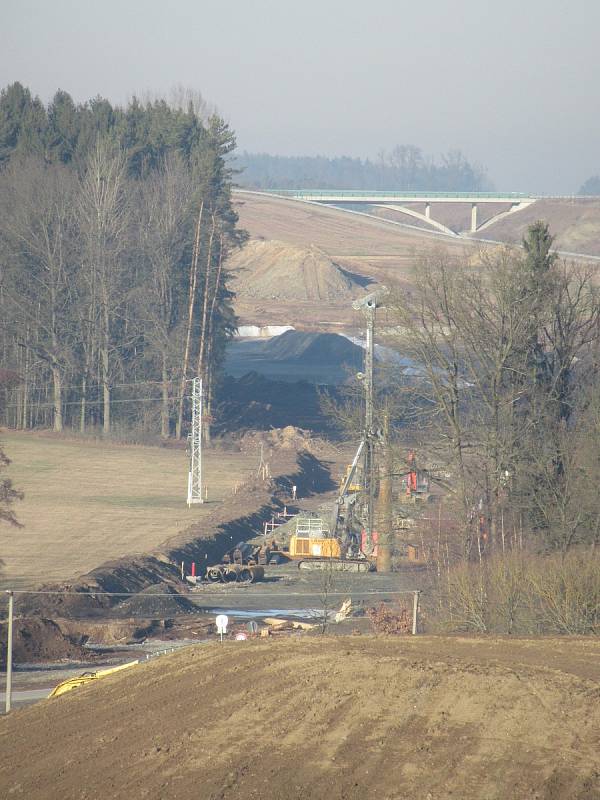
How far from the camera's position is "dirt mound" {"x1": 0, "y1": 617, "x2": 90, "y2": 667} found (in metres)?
26.0

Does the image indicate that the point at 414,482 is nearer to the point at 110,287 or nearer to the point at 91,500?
the point at 91,500

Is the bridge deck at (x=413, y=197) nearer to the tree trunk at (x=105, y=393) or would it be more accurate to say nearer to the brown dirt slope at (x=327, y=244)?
the brown dirt slope at (x=327, y=244)

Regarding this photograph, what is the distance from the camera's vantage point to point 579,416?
105 ft

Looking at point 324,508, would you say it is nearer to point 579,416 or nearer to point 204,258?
point 579,416

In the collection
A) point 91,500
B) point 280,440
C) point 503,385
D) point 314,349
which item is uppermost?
point 314,349

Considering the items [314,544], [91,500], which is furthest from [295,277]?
[314,544]

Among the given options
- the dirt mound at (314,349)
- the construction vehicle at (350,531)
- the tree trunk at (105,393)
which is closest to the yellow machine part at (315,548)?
the construction vehicle at (350,531)

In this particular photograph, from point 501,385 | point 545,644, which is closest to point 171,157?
point 501,385

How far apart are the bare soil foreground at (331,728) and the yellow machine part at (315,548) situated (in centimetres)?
2471

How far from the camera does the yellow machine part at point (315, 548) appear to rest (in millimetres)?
40938

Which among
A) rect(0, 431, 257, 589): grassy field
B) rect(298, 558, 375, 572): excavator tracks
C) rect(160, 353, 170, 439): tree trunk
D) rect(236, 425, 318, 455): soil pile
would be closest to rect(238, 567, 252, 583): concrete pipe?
rect(298, 558, 375, 572): excavator tracks

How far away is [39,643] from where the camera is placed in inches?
1046

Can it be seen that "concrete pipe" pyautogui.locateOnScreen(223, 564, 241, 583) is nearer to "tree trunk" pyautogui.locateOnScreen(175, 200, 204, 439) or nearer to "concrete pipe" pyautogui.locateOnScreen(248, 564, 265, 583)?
"concrete pipe" pyautogui.locateOnScreen(248, 564, 265, 583)

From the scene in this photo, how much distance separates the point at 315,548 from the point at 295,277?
78.8 m
